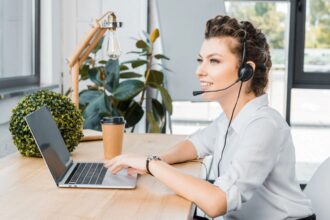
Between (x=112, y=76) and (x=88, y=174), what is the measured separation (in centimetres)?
180

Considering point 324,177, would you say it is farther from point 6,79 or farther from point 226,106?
point 6,79

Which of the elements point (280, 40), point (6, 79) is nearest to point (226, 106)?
point (6, 79)

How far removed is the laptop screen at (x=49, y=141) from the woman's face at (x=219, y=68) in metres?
0.43

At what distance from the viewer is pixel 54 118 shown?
1679mm

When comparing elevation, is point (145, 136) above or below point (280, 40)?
below

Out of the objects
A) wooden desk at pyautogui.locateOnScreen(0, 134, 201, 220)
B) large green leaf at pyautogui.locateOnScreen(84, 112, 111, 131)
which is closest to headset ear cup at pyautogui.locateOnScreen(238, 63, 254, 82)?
wooden desk at pyautogui.locateOnScreen(0, 134, 201, 220)

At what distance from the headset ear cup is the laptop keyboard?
0.46 m

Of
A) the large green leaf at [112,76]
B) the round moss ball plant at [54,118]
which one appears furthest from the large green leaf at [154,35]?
the round moss ball plant at [54,118]

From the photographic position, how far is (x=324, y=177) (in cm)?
153

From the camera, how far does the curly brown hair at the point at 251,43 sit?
1.50 m

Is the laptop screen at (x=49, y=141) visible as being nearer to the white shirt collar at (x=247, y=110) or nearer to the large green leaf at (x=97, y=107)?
the white shirt collar at (x=247, y=110)

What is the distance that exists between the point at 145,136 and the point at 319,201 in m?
0.83

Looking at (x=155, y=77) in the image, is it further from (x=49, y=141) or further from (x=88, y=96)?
(x=49, y=141)

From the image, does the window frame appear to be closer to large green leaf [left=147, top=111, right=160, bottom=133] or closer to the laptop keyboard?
large green leaf [left=147, top=111, right=160, bottom=133]
